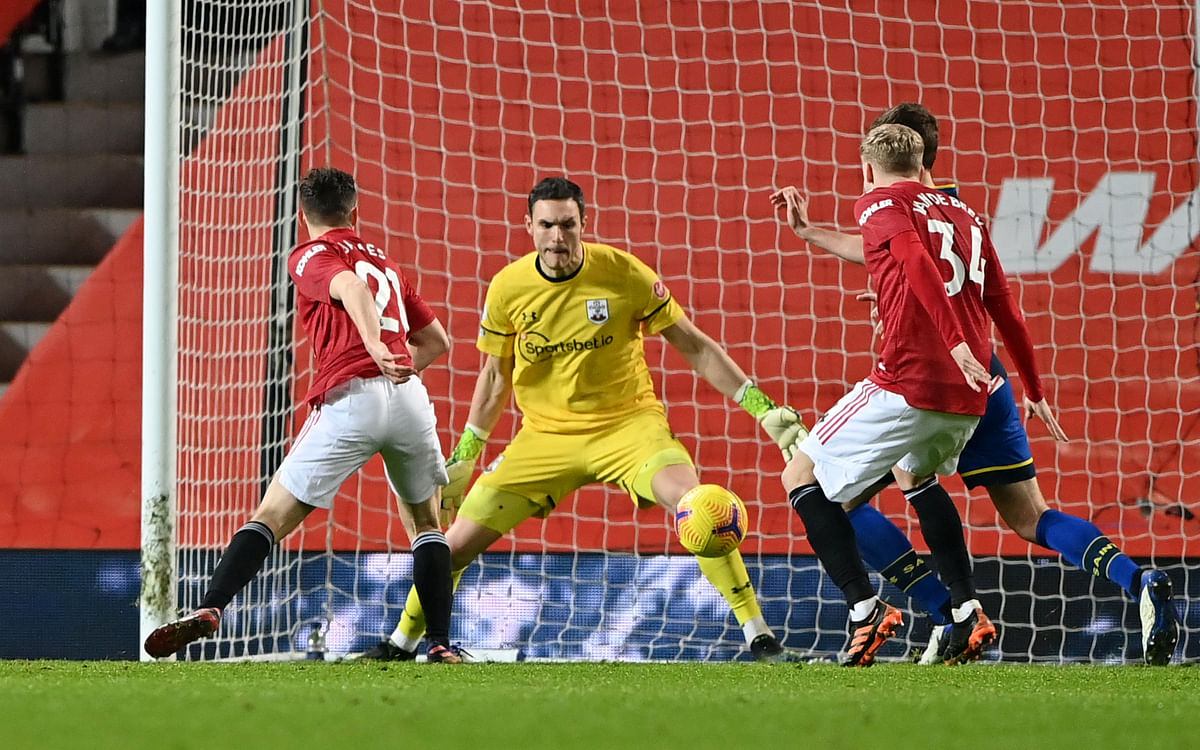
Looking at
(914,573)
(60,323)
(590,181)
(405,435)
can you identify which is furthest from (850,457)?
(60,323)

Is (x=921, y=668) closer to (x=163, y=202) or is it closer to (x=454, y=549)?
(x=454, y=549)

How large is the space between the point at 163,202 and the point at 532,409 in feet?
4.74

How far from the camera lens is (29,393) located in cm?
648

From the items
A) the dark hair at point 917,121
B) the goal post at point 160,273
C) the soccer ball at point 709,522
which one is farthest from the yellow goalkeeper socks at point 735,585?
the goal post at point 160,273

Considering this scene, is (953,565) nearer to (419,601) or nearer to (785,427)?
(785,427)

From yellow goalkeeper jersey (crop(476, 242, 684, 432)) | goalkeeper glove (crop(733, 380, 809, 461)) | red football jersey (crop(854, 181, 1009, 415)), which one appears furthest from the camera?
yellow goalkeeper jersey (crop(476, 242, 684, 432))

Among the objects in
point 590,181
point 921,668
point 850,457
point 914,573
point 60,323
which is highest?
point 590,181

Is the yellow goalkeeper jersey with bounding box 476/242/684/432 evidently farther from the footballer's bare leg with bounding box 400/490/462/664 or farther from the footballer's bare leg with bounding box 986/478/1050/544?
the footballer's bare leg with bounding box 986/478/1050/544

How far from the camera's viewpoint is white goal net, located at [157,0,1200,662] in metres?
5.81

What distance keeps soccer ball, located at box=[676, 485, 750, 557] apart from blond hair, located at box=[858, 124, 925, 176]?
1.11m

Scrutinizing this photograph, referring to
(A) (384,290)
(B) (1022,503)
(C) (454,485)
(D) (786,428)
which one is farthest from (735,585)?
(A) (384,290)

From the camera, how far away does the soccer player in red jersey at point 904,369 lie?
3.63 m

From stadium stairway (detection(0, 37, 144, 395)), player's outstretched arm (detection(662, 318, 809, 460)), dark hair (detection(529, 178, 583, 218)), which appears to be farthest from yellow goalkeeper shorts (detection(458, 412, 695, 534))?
stadium stairway (detection(0, 37, 144, 395))

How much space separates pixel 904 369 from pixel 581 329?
1.35 m
